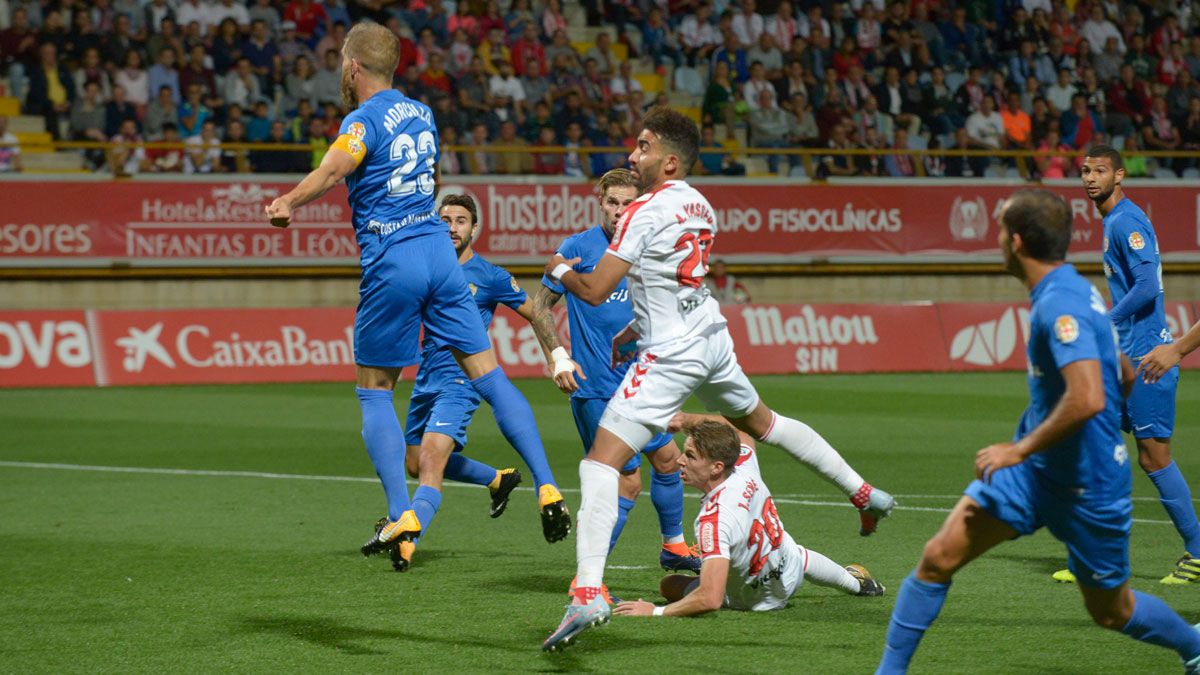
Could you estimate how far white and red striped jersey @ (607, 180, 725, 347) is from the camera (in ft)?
20.1

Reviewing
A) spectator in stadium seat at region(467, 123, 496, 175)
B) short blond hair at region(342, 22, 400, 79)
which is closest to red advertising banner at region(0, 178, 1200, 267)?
spectator in stadium seat at region(467, 123, 496, 175)

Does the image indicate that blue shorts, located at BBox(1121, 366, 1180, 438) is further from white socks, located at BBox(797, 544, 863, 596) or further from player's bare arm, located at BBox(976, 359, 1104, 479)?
player's bare arm, located at BBox(976, 359, 1104, 479)

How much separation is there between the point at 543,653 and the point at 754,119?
20008 millimetres

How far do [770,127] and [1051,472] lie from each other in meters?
20.9

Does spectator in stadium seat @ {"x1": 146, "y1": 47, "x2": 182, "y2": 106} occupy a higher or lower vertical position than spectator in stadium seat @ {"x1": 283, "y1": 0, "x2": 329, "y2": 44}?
lower

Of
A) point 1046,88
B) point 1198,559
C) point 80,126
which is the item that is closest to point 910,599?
point 1198,559

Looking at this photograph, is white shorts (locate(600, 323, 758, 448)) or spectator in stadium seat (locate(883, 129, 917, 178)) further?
spectator in stadium seat (locate(883, 129, 917, 178))

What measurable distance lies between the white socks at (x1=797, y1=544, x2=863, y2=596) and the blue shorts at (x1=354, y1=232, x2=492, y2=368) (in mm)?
1825

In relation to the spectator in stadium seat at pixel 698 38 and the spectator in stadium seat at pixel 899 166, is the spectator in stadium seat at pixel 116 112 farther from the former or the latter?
the spectator in stadium seat at pixel 899 166

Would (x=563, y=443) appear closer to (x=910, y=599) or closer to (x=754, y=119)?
(x=910, y=599)

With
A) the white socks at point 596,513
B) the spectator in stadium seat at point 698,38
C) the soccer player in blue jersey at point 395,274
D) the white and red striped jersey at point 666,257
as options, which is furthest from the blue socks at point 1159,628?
the spectator in stadium seat at point 698,38

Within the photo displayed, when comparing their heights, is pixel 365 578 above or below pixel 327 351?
above

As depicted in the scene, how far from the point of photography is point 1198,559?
7684 millimetres

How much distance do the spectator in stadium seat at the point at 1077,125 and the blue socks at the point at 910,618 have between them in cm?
2354
